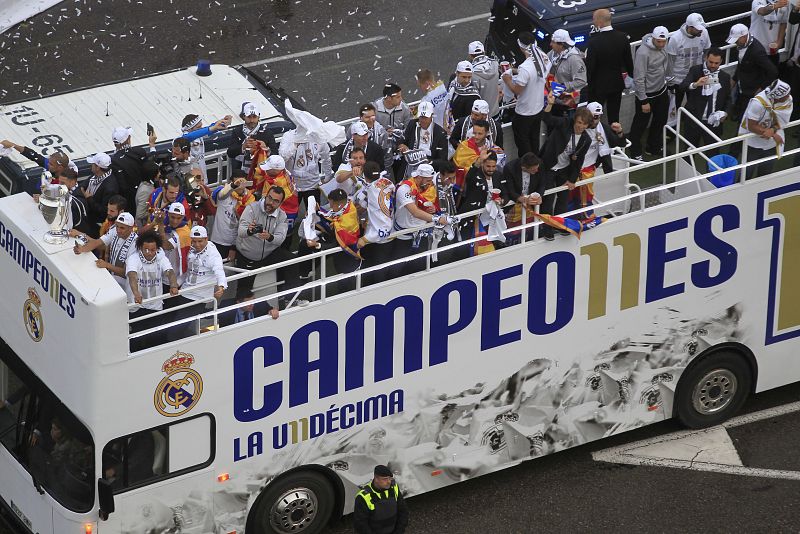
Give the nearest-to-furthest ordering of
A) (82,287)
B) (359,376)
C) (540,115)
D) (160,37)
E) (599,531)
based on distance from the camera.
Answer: (82,287) → (359,376) → (599,531) → (540,115) → (160,37)

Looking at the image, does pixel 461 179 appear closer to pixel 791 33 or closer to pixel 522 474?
pixel 522 474

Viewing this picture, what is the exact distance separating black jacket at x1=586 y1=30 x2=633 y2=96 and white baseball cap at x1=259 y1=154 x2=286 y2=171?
4094 mm

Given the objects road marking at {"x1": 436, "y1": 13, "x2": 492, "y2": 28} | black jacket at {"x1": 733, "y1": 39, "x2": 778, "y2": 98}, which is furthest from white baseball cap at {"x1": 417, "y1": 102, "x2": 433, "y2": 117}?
road marking at {"x1": 436, "y1": 13, "x2": 492, "y2": 28}

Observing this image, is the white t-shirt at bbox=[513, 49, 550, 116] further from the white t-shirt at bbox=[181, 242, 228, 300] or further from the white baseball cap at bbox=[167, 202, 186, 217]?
the white t-shirt at bbox=[181, 242, 228, 300]

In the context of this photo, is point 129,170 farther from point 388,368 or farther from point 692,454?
point 692,454

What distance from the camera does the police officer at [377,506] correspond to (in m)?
13.3

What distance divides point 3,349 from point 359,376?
313 cm

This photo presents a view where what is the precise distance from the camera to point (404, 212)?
14.3 metres

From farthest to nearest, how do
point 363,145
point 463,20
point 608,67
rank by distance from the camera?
1. point 463,20
2. point 608,67
3. point 363,145

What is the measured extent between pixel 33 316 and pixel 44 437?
108 cm

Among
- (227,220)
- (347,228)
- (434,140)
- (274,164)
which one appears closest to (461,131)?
(434,140)

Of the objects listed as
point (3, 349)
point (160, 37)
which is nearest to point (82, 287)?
point (3, 349)

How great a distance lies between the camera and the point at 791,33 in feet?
57.1

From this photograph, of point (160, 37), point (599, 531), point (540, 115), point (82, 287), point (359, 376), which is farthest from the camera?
point (160, 37)
